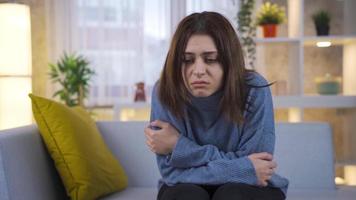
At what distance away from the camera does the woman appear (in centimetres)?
122

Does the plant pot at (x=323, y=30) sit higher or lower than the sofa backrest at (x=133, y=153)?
higher

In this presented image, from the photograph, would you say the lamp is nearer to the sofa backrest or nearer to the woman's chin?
the sofa backrest

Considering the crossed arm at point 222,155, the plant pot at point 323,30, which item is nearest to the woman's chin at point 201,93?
the crossed arm at point 222,155

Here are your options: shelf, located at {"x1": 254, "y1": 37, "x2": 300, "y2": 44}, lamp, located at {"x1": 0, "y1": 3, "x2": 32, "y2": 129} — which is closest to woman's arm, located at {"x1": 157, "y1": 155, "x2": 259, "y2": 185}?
shelf, located at {"x1": 254, "y1": 37, "x2": 300, "y2": 44}

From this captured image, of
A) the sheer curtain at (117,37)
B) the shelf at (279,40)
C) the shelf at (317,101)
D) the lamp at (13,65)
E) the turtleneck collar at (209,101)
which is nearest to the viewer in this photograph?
the turtleneck collar at (209,101)

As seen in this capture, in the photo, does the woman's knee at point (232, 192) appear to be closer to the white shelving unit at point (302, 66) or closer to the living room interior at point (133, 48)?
the white shelving unit at point (302, 66)

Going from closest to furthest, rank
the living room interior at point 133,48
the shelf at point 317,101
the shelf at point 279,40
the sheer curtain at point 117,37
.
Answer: the shelf at point 317,101
the shelf at point 279,40
the living room interior at point 133,48
the sheer curtain at point 117,37

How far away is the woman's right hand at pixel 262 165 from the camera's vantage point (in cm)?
120

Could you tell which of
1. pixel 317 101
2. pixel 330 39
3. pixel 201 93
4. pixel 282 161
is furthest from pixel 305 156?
pixel 330 39

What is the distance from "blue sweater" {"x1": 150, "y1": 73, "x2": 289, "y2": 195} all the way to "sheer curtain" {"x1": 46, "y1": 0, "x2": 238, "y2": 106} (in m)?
2.30

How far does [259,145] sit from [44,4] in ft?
9.61

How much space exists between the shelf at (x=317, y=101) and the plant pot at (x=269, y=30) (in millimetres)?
464

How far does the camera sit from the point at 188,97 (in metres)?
1.31

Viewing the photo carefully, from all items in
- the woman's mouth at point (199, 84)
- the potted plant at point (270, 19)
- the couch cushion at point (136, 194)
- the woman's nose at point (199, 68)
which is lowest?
the couch cushion at point (136, 194)
